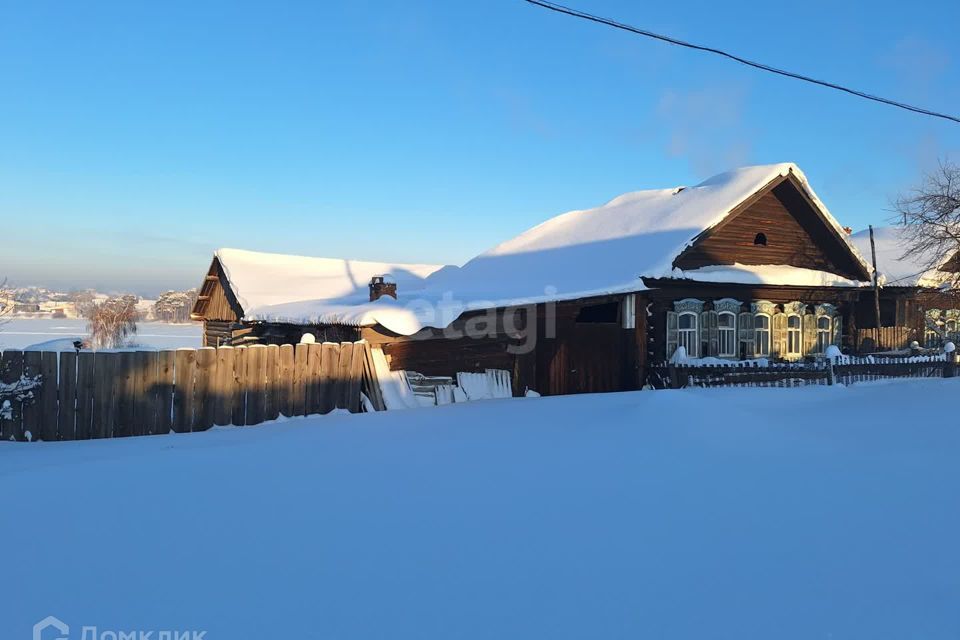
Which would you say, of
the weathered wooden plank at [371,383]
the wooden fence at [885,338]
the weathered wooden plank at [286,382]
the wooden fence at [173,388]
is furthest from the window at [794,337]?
the weathered wooden plank at [286,382]

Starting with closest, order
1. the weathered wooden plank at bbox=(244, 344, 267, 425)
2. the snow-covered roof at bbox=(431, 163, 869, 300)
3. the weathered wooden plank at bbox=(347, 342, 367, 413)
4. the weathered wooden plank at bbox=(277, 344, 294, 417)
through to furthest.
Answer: the weathered wooden plank at bbox=(244, 344, 267, 425)
the weathered wooden plank at bbox=(277, 344, 294, 417)
the weathered wooden plank at bbox=(347, 342, 367, 413)
the snow-covered roof at bbox=(431, 163, 869, 300)

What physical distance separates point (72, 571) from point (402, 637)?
2.15 metres

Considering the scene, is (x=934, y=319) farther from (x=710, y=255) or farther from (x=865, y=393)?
A: (x=865, y=393)

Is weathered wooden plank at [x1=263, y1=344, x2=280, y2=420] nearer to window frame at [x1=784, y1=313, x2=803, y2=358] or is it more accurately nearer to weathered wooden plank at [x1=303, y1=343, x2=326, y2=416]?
weathered wooden plank at [x1=303, y1=343, x2=326, y2=416]

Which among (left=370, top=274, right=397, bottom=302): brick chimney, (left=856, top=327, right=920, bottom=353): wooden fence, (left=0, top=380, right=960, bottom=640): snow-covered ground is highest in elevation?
(left=370, top=274, right=397, bottom=302): brick chimney

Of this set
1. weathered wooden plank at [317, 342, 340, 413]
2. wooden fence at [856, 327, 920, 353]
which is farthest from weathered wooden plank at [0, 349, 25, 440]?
wooden fence at [856, 327, 920, 353]

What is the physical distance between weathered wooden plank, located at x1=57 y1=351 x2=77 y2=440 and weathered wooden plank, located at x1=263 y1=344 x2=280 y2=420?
2.46 metres

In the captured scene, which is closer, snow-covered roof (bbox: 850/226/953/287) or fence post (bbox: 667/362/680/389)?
fence post (bbox: 667/362/680/389)

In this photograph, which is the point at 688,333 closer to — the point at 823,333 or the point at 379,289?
the point at 823,333

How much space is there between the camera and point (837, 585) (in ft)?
11.7

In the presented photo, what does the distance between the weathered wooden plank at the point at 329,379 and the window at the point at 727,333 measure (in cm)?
1194

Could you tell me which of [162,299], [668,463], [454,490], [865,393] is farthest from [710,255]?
[162,299]

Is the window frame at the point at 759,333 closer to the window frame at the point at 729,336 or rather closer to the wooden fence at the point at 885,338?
the window frame at the point at 729,336

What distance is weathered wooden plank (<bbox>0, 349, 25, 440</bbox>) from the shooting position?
770 centimetres
